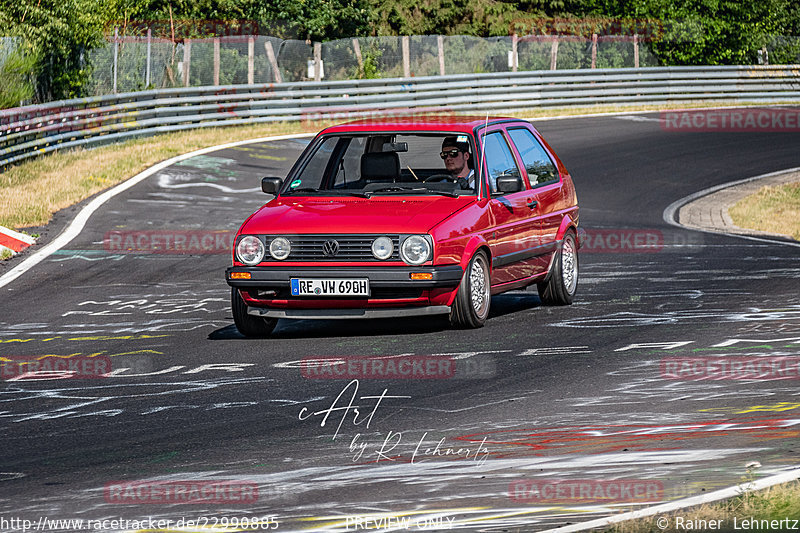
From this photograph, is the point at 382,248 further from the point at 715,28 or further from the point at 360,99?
the point at 715,28

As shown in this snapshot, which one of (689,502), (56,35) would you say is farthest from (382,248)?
(56,35)

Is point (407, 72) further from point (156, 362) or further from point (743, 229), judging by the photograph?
point (156, 362)

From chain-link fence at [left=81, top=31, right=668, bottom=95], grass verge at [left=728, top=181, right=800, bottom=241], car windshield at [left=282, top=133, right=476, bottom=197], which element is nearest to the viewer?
car windshield at [left=282, top=133, right=476, bottom=197]

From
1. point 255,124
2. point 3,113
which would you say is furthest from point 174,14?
point 3,113

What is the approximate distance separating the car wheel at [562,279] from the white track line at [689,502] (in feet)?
20.0

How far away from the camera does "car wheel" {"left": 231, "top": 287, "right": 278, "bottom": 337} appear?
33.3 ft

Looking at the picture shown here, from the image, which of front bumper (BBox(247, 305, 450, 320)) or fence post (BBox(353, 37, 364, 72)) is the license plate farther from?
fence post (BBox(353, 37, 364, 72))

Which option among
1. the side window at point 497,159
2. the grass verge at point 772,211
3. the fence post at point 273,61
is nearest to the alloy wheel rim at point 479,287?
the side window at point 497,159

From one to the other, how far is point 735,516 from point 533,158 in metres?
7.30

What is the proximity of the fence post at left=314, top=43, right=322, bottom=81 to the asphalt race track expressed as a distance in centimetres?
1947

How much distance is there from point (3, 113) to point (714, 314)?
13.4m

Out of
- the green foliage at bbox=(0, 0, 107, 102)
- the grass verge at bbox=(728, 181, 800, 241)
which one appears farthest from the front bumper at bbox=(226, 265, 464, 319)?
the green foliage at bbox=(0, 0, 107, 102)

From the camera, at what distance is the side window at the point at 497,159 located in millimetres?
10977

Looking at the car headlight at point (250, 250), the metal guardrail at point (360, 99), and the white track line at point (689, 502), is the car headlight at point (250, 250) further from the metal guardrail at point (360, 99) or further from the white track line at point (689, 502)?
the metal guardrail at point (360, 99)
